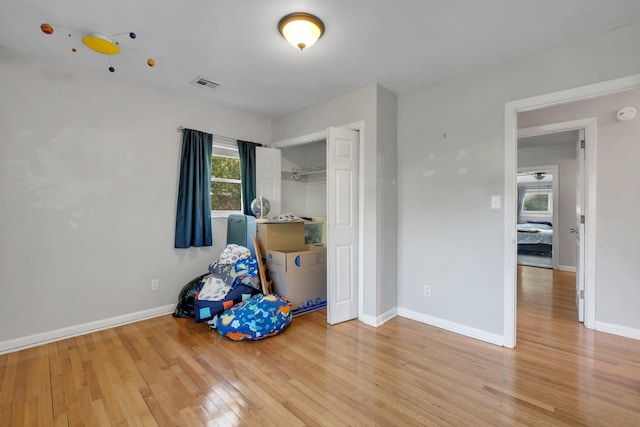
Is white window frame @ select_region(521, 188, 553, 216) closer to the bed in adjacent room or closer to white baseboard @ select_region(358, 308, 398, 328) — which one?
the bed in adjacent room

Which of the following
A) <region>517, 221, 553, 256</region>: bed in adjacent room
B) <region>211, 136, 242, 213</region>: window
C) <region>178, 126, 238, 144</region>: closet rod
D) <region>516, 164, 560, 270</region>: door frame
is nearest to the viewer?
<region>178, 126, 238, 144</region>: closet rod

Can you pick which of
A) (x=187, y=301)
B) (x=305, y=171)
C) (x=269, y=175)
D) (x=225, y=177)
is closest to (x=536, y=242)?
(x=305, y=171)

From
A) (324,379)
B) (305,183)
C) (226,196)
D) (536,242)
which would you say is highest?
(305,183)

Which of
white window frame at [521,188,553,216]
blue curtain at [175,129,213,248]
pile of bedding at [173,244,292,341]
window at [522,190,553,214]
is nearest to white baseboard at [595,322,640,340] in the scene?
pile of bedding at [173,244,292,341]

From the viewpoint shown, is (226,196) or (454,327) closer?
(454,327)

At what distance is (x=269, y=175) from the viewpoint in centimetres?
430

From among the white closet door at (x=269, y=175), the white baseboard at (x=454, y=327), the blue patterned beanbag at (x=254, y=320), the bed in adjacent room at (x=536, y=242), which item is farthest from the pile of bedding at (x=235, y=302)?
the bed in adjacent room at (x=536, y=242)

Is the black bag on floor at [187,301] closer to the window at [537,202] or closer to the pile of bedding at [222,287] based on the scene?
the pile of bedding at [222,287]

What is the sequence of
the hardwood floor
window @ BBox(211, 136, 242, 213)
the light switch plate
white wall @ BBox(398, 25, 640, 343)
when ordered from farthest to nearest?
window @ BBox(211, 136, 242, 213), the light switch plate, white wall @ BBox(398, 25, 640, 343), the hardwood floor

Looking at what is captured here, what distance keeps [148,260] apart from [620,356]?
4.54m

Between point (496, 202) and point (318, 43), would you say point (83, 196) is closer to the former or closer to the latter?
point (318, 43)

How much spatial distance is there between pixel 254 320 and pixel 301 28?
245 centimetres

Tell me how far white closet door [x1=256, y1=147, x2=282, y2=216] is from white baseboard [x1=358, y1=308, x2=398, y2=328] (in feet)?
6.38

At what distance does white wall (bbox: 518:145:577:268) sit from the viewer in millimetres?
5738
